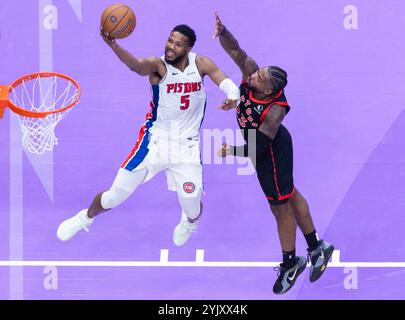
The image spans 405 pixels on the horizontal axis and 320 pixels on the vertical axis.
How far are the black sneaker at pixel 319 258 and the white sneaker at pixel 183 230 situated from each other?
1.28 metres

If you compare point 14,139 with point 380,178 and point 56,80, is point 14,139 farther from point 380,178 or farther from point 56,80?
point 380,178

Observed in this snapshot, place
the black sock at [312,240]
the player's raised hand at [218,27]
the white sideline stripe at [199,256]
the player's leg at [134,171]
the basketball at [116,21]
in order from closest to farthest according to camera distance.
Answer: the basketball at [116,21] → the player's raised hand at [218,27] → the player's leg at [134,171] → the black sock at [312,240] → the white sideline stripe at [199,256]

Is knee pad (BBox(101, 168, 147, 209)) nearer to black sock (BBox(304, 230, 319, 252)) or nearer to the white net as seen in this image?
the white net

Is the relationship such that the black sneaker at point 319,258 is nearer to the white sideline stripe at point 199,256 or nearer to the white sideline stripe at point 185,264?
the white sideline stripe at point 185,264

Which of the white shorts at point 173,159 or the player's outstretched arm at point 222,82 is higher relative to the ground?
the player's outstretched arm at point 222,82

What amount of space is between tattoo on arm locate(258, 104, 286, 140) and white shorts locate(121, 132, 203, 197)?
87cm

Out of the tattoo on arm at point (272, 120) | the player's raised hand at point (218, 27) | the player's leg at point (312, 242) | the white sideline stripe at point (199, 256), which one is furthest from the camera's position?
the white sideline stripe at point (199, 256)

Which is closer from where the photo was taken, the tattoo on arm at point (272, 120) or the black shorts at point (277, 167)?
the tattoo on arm at point (272, 120)

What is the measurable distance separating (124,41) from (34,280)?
321cm

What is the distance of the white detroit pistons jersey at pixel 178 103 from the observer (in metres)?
12.1

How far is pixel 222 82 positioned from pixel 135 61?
0.88 meters

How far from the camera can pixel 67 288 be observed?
512 inches

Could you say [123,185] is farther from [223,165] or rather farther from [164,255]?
[223,165]

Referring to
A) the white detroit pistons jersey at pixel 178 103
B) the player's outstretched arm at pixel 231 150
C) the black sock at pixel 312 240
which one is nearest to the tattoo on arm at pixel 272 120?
the player's outstretched arm at pixel 231 150
